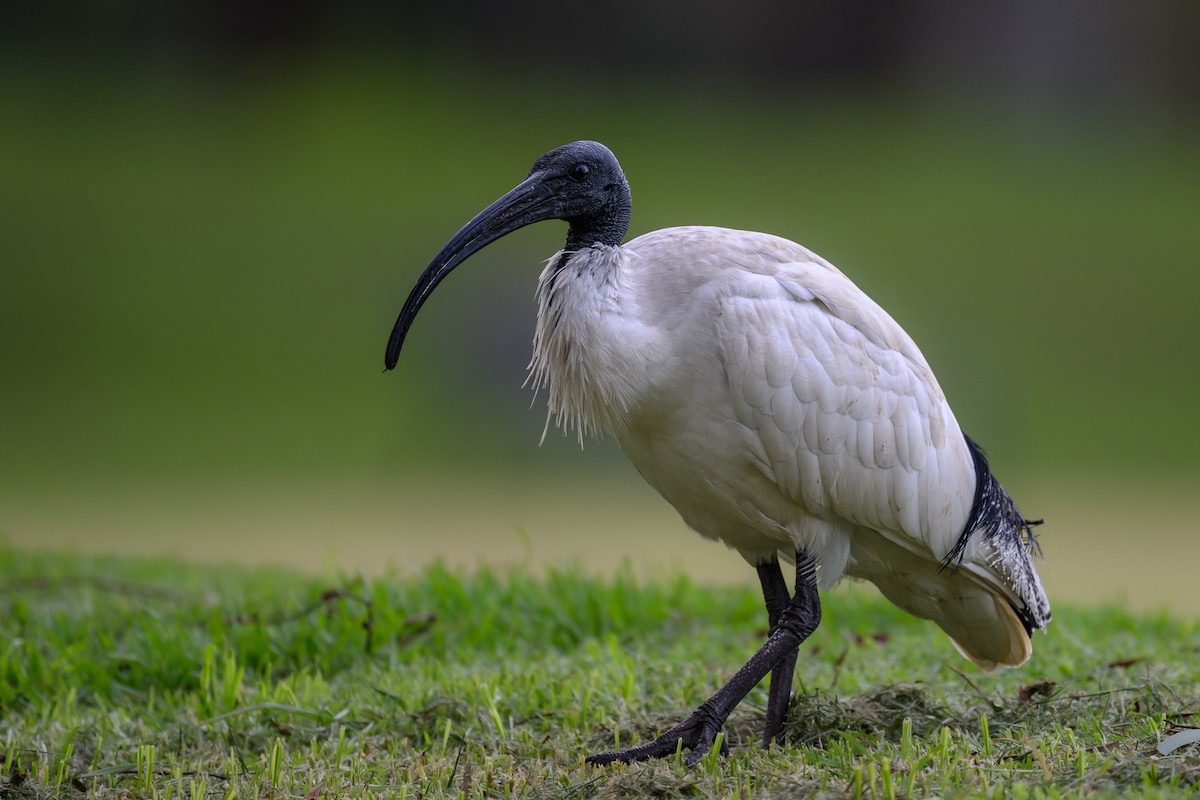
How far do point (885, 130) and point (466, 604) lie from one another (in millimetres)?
19798

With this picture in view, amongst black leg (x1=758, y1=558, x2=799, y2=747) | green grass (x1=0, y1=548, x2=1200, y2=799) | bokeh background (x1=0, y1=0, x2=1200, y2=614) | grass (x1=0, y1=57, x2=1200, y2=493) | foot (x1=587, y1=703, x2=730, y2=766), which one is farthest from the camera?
grass (x1=0, y1=57, x2=1200, y2=493)

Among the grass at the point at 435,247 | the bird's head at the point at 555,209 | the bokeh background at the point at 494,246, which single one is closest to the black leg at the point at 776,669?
the bird's head at the point at 555,209

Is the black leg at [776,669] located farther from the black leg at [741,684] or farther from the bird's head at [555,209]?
the bird's head at [555,209]

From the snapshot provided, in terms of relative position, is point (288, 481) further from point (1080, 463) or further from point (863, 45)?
point (863, 45)

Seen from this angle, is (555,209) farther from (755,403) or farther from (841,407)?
(841,407)

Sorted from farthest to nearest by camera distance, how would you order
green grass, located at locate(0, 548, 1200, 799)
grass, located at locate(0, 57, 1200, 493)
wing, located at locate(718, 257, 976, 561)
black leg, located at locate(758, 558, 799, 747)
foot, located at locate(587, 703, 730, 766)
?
grass, located at locate(0, 57, 1200, 493), black leg, located at locate(758, 558, 799, 747), wing, located at locate(718, 257, 976, 561), foot, located at locate(587, 703, 730, 766), green grass, located at locate(0, 548, 1200, 799)

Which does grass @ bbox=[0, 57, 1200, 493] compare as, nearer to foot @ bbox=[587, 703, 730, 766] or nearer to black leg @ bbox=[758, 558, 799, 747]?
black leg @ bbox=[758, 558, 799, 747]

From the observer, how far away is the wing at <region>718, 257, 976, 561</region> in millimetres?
3629

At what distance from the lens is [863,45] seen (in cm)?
2264

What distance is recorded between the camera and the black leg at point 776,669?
3.77 m

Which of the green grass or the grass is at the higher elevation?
the grass

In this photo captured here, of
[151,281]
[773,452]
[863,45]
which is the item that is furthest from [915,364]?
[863,45]

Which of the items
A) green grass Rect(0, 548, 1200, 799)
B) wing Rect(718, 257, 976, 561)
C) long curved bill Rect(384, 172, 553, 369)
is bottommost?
green grass Rect(0, 548, 1200, 799)

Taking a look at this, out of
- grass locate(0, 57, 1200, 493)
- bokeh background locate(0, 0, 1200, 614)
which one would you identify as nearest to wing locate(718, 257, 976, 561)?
bokeh background locate(0, 0, 1200, 614)
